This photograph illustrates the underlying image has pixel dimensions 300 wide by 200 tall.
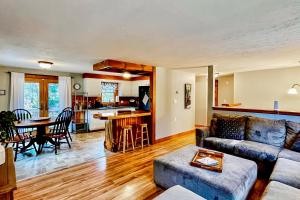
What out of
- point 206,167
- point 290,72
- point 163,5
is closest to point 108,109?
point 206,167

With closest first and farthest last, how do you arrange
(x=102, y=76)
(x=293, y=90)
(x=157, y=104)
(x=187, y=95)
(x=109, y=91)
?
(x=293, y=90)
(x=157, y=104)
(x=187, y=95)
(x=102, y=76)
(x=109, y=91)

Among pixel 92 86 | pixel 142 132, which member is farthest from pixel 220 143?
pixel 92 86

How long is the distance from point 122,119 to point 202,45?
8.81ft

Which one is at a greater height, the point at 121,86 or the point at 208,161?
the point at 121,86

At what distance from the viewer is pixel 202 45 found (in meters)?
2.66

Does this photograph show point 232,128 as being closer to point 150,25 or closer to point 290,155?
point 290,155

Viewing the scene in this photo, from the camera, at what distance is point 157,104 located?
4.90 metres

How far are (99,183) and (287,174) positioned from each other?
2.54m

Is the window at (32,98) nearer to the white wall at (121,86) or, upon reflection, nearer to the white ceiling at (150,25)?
the white wall at (121,86)

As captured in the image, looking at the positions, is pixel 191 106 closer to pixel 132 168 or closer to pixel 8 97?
pixel 132 168

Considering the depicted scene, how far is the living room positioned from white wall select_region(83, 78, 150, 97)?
787mm

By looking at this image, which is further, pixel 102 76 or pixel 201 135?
pixel 102 76

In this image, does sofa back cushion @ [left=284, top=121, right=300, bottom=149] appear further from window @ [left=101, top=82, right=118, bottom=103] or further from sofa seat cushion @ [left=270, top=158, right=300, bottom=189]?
window @ [left=101, top=82, right=118, bottom=103]

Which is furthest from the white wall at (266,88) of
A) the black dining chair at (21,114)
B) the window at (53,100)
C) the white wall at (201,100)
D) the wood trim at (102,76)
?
the black dining chair at (21,114)
